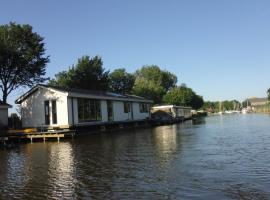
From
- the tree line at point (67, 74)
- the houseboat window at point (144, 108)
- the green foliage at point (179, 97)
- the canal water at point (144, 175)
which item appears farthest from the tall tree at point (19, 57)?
the green foliage at point (179, 97)

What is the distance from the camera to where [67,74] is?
6981 centimetres

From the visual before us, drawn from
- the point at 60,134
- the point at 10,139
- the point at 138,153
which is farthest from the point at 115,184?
the point at 10,139

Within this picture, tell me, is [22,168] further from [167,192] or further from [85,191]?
[167,192]

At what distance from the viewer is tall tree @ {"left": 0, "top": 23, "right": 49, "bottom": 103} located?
4384cm

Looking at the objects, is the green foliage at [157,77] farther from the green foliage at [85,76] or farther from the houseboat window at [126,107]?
the houseboat window at [126,107]

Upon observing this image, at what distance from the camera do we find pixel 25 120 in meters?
38.7

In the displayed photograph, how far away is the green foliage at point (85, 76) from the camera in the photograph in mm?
68438

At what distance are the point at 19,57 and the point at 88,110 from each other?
11.6 metres

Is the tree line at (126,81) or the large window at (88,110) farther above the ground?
the tree line at (126,81)

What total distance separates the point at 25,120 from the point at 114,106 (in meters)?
11.8

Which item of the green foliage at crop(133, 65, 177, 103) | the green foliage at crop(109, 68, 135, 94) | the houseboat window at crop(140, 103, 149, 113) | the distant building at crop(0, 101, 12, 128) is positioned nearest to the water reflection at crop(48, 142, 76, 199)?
the distant building at crop(0, 101, 12, 128)

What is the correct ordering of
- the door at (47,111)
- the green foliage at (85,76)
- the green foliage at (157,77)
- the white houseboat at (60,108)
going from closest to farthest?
1. the white houseboat at (60,108)
2. the door at (47,111)
3. the green foliage at (85,76)
4. the green foliage at (157,77)

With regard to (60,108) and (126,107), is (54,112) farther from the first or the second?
(126,107)

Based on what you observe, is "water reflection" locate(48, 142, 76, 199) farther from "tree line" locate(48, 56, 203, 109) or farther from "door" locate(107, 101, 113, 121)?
"tree line" locate(48, 56, 203, 109)
